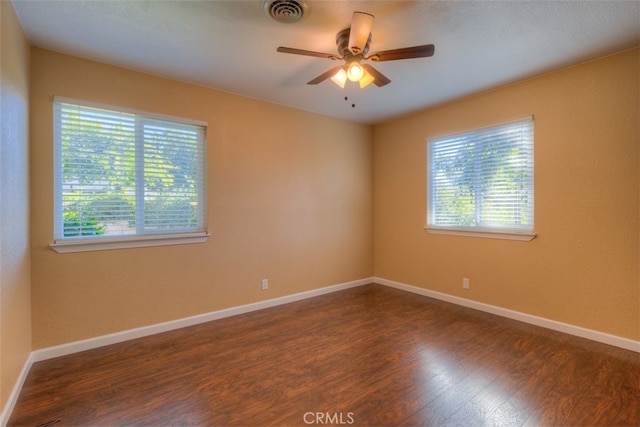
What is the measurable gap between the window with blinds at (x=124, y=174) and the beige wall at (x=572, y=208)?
3119 millimetres

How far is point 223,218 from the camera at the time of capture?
330 centimetres

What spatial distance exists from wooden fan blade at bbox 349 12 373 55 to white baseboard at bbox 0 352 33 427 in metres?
3.01

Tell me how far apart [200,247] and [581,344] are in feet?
12.2

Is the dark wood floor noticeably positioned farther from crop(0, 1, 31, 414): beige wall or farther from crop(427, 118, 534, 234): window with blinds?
crop(427, 118, 534, 234): window with blinds

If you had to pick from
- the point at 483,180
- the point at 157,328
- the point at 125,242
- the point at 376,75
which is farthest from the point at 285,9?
the point at 157,328

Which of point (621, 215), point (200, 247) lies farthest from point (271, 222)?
point (621, 215)

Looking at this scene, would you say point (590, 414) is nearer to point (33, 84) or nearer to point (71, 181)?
point (71, 181)

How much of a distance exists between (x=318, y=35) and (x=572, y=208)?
9.11 ft

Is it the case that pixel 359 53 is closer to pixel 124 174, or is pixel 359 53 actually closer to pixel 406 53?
pixel 406 53

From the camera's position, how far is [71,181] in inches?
98.2

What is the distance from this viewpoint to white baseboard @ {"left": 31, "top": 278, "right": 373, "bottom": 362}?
243 cm

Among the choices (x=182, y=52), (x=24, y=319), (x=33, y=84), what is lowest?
(x=24, y=319)

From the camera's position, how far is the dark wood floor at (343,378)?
1753mm

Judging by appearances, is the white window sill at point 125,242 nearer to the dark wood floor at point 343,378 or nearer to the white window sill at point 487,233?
the dark wood floor at point 343,378
